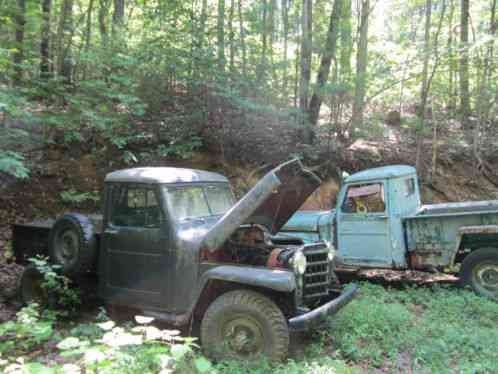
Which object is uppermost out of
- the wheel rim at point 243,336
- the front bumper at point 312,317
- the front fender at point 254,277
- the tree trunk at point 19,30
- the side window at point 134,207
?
the tree trunk at point 19,30

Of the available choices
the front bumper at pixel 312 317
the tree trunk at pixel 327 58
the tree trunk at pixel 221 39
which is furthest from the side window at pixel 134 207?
the tree trunk at pixel 327 58

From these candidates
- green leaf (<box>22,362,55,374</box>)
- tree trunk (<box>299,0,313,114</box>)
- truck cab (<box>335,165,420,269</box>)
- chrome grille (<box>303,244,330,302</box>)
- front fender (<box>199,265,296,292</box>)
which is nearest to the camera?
green leaf (<box>22,362,55,374</box>)

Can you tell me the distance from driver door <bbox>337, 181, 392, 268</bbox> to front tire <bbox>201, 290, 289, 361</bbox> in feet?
10.5

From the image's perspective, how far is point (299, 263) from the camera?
4.23m

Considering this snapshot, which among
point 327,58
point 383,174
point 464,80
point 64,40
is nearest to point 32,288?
point 383,174

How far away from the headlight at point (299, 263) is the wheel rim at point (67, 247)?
2671 millimetres

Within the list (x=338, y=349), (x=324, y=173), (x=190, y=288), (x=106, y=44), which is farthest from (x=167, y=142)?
(x=338, y=349)

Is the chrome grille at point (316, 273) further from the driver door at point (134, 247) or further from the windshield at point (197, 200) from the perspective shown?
the driver door at point (134, 247)

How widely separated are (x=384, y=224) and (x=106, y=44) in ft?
23.2

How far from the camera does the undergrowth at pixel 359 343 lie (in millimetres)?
3713

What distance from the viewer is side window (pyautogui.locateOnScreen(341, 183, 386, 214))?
23.0ft

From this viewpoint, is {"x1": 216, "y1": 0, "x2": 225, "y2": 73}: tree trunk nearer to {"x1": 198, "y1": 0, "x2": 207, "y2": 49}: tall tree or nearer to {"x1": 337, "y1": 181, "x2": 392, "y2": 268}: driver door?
{"x1": 198, "y1": 0, "x2": 207, "y2": 49}: tall tree

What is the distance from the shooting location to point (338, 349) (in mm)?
4328

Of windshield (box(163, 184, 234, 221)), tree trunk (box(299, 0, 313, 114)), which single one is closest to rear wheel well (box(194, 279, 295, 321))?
windshield (box(163, 184, 234, 221))
